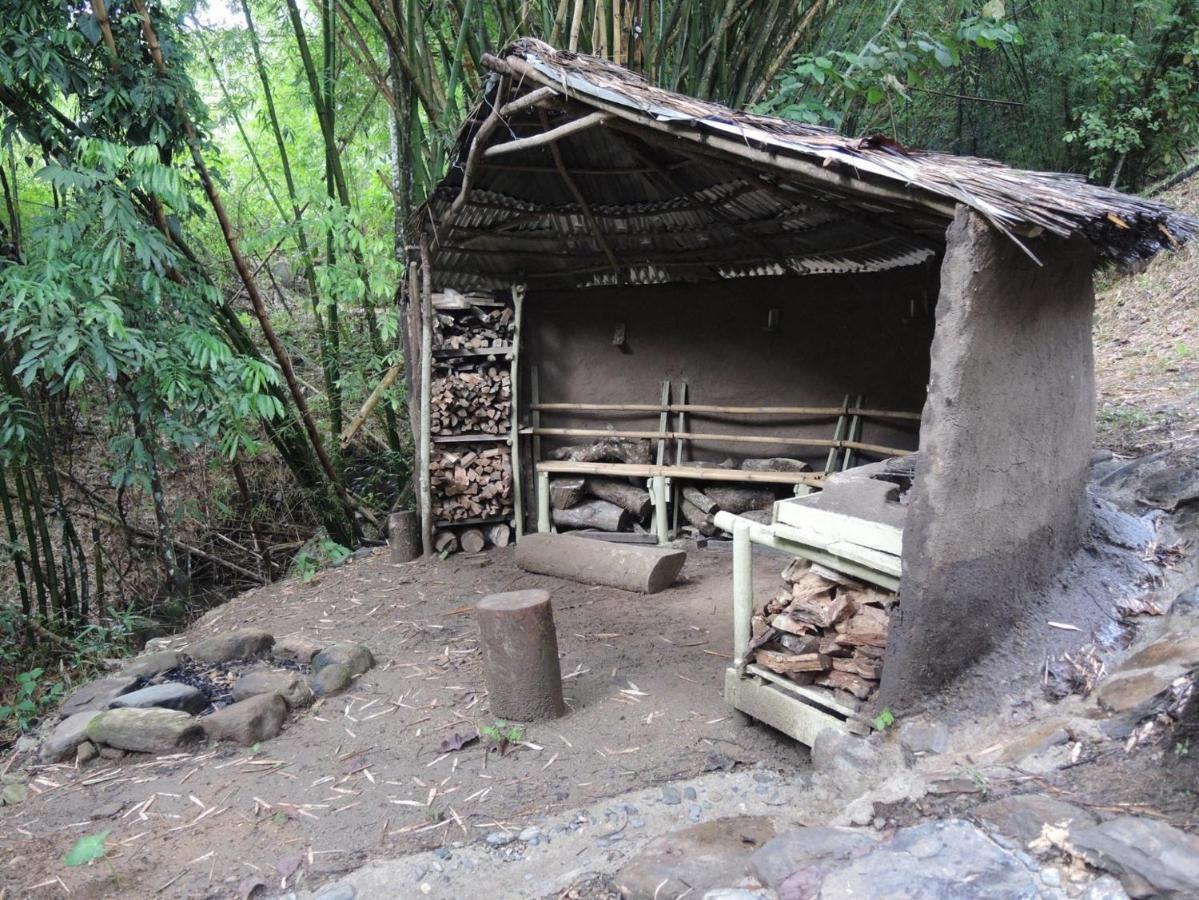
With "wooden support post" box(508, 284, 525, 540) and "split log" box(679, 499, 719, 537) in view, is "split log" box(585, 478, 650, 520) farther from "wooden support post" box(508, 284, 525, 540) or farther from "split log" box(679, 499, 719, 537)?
"wooden support post" box(508, 284, 525, 540)

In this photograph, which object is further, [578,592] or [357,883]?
[578,592]

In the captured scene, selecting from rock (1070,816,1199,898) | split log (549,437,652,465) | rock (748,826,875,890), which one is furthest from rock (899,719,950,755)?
split log (549,437,652,465)

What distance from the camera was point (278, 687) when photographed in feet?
13.8

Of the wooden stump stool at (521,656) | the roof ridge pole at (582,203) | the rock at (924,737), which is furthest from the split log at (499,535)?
the rock at (924,737)

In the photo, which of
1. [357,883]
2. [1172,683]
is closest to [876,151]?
[1172,683]

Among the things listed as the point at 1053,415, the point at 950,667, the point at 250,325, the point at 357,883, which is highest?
the point at 250,325

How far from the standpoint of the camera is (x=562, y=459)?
Answer: 276 inches

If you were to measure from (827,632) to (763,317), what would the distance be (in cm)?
366

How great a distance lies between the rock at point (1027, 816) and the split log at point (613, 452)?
190 inches

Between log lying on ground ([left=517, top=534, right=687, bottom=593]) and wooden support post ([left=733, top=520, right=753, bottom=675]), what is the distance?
178 centimetres

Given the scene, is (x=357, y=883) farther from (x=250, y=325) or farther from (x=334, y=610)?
(x=250, y=325)

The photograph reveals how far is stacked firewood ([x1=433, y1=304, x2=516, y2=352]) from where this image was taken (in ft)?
22.2

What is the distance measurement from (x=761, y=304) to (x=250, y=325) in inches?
221

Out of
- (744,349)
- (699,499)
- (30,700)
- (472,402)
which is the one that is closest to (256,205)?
(472,402)
